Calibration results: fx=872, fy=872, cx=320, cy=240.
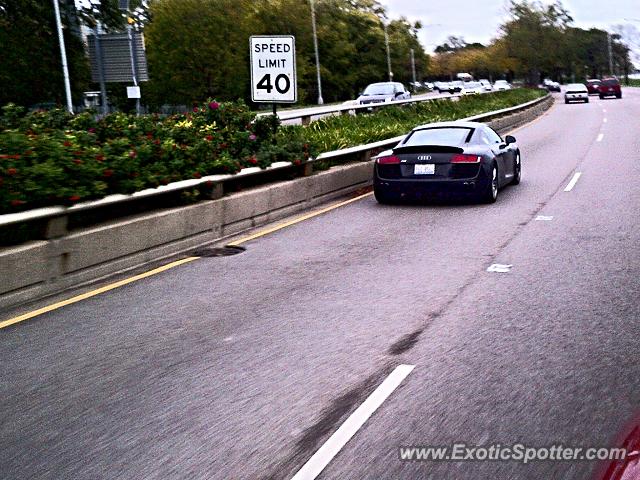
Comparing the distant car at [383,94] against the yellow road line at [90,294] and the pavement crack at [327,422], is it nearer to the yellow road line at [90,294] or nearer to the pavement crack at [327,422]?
the yellow road line at [90,294]

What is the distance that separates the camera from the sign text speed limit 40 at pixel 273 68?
14.6 meters

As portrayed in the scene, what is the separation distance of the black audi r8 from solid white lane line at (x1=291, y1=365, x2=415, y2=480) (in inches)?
328

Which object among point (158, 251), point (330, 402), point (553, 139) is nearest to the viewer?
point (330, 402)

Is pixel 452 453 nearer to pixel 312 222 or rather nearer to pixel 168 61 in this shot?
pixel 312 222

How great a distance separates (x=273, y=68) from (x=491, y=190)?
13.7 ft

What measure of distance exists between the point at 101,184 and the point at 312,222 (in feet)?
14.6

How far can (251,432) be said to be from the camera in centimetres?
491

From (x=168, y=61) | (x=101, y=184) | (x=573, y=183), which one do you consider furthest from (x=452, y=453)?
(x=168, y=61)

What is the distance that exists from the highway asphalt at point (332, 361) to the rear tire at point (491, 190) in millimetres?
3130

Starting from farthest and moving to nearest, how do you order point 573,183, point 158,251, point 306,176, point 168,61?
1. point 168,61
2. point 573,183
3. point 306,176
4. point 158,251

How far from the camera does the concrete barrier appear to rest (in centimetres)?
813

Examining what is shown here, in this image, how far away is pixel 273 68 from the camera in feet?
48.2

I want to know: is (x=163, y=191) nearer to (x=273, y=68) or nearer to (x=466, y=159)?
(x=273, y=68)

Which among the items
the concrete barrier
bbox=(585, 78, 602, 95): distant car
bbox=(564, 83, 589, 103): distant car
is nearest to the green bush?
the concrete barrier
